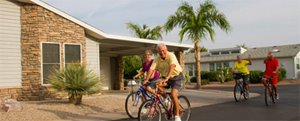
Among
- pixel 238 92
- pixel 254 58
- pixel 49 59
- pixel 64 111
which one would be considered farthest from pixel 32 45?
pixel 254 58

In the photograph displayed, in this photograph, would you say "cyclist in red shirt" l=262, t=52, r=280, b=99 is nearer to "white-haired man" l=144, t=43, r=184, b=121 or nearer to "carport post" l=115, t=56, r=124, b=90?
"white-haired man" l=144, t=43, r=184, b=121

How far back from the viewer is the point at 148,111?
25.4 feet

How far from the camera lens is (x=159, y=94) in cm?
808

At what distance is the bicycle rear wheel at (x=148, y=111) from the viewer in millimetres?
7680

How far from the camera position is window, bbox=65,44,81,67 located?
49.5ft

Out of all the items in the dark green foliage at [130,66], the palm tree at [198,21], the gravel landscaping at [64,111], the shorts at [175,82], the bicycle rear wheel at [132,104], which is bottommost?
the gravel landscaping at [64,111]

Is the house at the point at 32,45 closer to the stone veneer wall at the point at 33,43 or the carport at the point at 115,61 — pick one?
the stone veneer wall at the point at 33,43

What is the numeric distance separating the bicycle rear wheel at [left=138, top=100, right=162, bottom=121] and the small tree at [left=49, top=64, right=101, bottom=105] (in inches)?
187

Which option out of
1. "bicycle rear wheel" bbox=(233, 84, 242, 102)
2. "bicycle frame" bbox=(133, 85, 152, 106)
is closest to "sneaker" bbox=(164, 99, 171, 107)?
"bicycle frame" bbox=(133, 85, 152, 106)

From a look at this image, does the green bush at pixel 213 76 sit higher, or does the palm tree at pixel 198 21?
the palm tree at pixel 198 21

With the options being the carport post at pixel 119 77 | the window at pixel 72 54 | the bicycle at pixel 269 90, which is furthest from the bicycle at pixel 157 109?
the carport post at pixel 119 77

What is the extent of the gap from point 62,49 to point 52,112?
14.7 feet

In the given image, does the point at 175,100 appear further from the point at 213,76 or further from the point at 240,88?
the point at 213,76

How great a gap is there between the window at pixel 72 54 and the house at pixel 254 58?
26.7m
